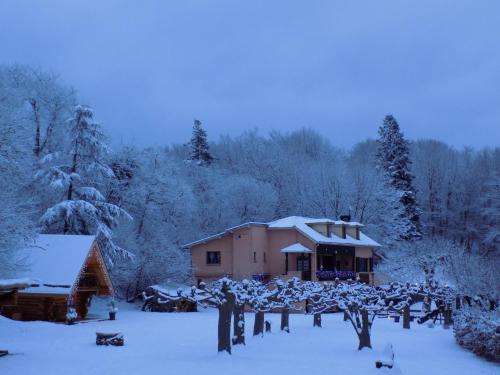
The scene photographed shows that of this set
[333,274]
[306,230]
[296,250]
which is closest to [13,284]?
[296,250]

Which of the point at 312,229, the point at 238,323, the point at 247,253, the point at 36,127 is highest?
the point at 36,127

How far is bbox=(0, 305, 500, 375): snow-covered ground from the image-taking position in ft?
57.9

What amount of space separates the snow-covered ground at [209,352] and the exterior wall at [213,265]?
675 inches

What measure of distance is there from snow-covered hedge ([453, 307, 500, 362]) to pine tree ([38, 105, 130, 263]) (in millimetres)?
21648

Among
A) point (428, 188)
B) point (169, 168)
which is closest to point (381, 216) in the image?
point (428, 188)

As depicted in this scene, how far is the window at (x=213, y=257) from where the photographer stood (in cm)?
4922

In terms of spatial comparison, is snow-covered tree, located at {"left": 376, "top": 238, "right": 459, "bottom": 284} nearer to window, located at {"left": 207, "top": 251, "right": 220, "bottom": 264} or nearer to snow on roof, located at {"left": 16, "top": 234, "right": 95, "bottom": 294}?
window, located at {"left": 207, "top": 251, "right": 220, "bottom": 264}

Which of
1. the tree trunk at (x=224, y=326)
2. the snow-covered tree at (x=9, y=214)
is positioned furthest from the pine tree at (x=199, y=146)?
the tree trunk at (x=224, y=326)

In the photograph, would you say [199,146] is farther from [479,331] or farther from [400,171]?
[479,331]

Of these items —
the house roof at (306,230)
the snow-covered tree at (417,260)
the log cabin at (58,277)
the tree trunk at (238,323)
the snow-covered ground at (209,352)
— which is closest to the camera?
the snow-covered ground at (209,352)

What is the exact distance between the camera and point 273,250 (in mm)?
49500

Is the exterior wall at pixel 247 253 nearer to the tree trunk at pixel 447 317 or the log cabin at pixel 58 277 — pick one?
the log cabin at pixel 58 277

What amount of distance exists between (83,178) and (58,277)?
9.98m

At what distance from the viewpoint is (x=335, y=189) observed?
59.8 metres
